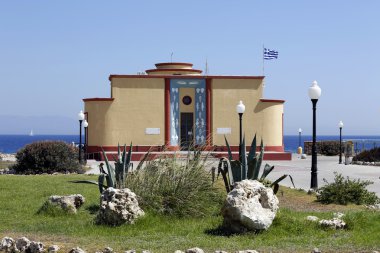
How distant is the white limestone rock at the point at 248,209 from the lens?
945cm

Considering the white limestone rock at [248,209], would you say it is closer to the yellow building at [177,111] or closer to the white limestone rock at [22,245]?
the white limestone rock at [22,245]

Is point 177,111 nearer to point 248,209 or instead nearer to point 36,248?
point 248,209

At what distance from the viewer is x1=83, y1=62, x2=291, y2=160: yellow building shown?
3891 cm

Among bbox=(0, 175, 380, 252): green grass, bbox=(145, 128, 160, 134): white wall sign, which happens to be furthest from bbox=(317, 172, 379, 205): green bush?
bbox=(145, 128, 160, 134): white wall sign

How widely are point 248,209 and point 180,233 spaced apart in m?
1.13

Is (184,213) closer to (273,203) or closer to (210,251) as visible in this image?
(273,203)

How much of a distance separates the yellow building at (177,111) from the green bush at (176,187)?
26.4 m

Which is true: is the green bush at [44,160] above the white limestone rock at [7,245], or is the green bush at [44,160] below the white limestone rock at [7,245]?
above

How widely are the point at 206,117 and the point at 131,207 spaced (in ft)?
98.5

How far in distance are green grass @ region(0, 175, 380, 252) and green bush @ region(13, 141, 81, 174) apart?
14.0 meters

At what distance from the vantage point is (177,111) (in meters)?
40.2

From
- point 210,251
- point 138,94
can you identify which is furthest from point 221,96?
point 210,251

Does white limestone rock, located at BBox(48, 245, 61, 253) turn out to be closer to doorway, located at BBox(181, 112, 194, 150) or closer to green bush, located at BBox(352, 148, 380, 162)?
green bush, located at BBox(352, 148, 380, 162)

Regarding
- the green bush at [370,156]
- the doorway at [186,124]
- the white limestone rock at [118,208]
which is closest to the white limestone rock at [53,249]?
the white limestone rock at [118,208]
